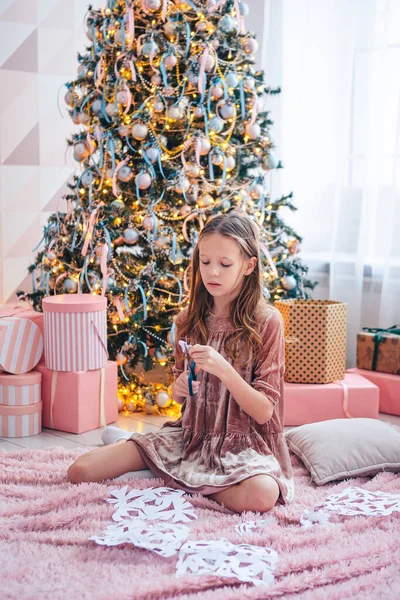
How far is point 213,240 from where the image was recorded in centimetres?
199

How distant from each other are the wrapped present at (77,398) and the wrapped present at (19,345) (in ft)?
0.20

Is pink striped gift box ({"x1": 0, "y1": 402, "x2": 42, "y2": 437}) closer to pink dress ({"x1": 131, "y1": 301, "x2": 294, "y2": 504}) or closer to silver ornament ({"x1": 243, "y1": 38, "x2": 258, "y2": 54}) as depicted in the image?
pink dress ({"x1": 131, "y1": 301, "x2": 294, "y2": 504})

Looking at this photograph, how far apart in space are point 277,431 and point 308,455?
273mm

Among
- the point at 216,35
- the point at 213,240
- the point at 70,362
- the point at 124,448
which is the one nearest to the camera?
the point at 213,240

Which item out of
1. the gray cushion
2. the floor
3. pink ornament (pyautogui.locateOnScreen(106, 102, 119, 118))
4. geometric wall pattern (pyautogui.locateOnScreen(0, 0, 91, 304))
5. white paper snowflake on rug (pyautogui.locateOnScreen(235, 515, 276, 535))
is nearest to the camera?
white paper snowflake on rug (pyautogui.locateOnScreen(235, 515, 276, 535))

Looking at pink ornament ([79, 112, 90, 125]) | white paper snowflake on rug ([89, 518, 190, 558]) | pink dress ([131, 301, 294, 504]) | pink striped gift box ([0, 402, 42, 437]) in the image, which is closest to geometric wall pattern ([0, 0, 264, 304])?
pink ornament ([79, 112, 90, 125])

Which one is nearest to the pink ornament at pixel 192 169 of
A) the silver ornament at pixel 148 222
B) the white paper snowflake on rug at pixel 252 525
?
the silver ornament at pixel 148 222

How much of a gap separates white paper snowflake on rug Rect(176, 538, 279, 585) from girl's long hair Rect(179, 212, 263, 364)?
542 millimetres

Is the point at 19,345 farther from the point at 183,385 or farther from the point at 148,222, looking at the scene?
the point at 183,385

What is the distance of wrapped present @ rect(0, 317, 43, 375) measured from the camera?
108 inches

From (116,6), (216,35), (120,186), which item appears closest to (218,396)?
(120,186)

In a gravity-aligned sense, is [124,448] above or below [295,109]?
below

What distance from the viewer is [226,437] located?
2.01m

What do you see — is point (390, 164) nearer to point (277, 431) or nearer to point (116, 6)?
point (116, 6)
